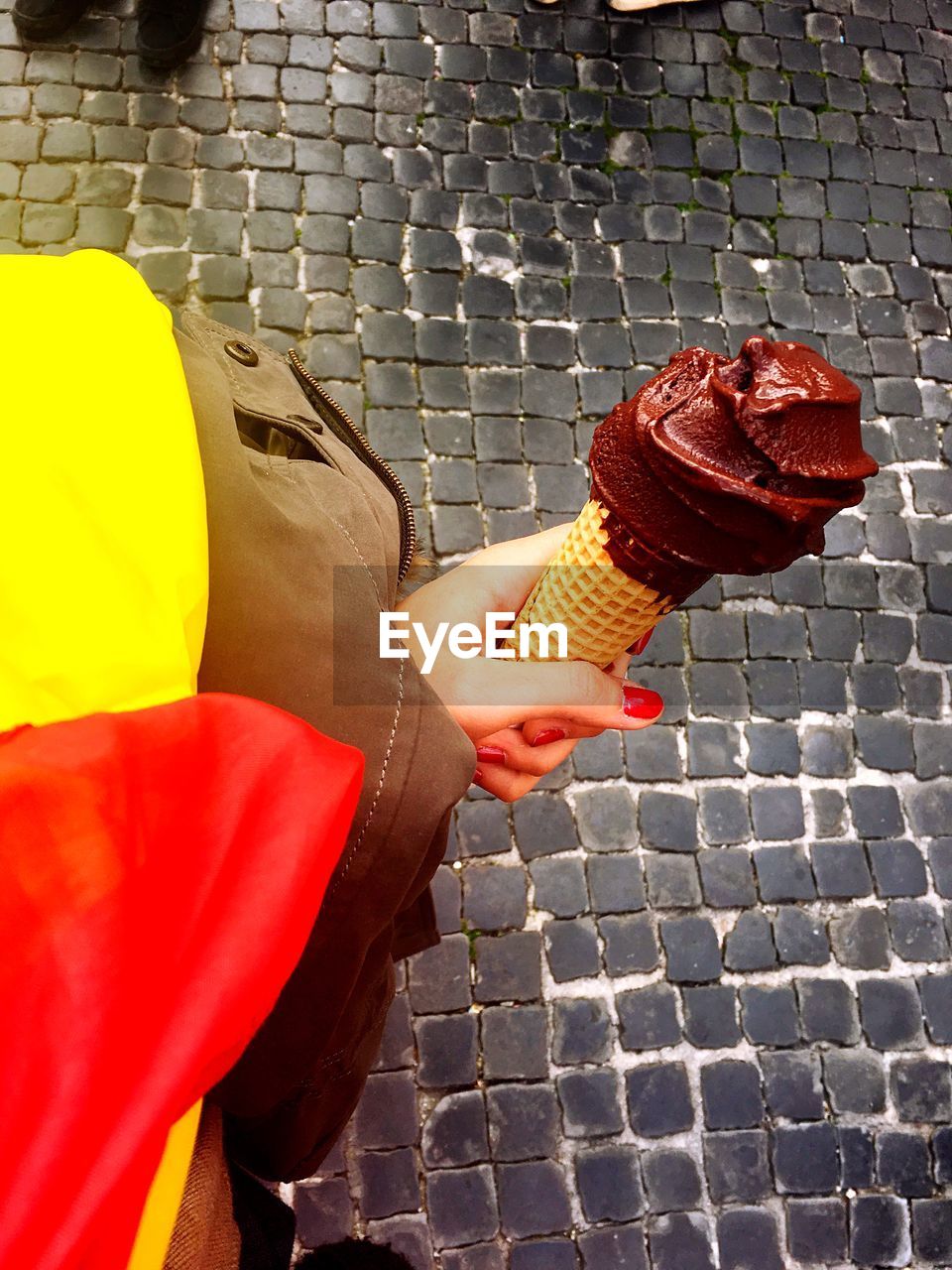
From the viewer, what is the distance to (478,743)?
2.06 m

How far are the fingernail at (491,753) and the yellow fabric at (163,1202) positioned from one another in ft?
3.57

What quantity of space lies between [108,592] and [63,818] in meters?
0.25

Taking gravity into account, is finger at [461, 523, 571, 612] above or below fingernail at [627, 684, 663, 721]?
above

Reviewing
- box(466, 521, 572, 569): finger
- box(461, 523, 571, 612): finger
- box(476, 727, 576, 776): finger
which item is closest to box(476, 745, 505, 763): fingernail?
box(476, 727, 576, 776): finger

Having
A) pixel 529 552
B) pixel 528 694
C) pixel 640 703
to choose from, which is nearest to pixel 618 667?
pixel 640 703

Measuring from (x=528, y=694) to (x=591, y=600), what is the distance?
9.1 inches

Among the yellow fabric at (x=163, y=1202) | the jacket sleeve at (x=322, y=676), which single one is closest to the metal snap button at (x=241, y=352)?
the jacket sleeve at (x=322, y=676)

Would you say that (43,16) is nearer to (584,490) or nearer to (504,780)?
(584,490)

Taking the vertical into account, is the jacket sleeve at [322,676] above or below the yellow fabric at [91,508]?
below

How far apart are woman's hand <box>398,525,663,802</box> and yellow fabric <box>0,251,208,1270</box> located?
0.87 m

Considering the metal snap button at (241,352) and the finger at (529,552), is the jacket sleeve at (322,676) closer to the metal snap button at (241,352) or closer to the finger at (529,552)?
the metal snap button at (241,352)

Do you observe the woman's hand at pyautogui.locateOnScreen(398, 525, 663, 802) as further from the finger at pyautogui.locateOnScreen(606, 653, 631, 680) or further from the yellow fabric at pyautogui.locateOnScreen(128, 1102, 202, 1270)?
the yellow fabric at pyautogui.locateOnScreen(128, 1102, 202, 1270)

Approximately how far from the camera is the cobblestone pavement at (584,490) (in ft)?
9.88

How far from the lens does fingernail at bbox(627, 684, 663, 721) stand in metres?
2.29
